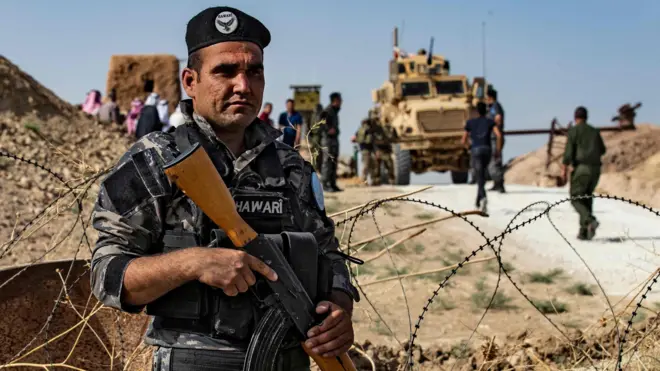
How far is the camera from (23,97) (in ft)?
45.3

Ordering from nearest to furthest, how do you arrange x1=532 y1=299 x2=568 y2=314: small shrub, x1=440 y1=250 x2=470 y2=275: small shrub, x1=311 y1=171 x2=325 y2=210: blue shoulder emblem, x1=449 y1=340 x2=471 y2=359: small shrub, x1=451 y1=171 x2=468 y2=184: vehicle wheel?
x1=311 y1=171 x2=325 y2=210: blue shoulder emblem < x1=449 y1=340 x2=471 y2=359: small shrub < x1=532 y1=299 x2=568 y2=314: small shrub < x1=440 y1=250 x2=470 y2=275: small shrub < x1=451 y1=171 x2=468 y2=184: vehicle wheel

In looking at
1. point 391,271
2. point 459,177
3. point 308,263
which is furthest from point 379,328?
point 459,177

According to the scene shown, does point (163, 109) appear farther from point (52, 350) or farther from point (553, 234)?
point (52, 350)

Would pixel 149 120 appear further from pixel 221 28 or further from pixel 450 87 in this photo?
pixel 221 28

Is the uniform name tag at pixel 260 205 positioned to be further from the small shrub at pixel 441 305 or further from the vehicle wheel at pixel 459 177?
the vehicle wheel at pixel 459 177

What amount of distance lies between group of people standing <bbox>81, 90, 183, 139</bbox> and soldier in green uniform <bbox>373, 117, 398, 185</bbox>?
3.98m

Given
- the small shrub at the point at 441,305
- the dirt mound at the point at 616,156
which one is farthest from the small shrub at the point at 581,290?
the dirt mound at the point at 616,156

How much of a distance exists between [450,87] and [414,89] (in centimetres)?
71

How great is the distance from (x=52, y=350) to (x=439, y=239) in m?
5.98

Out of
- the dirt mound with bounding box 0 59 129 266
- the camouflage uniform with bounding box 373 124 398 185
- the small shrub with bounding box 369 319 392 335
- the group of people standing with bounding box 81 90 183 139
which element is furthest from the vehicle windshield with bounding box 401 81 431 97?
the small shrub with bounding box 369 319 392 335

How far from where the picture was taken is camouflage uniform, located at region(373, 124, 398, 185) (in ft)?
51.8

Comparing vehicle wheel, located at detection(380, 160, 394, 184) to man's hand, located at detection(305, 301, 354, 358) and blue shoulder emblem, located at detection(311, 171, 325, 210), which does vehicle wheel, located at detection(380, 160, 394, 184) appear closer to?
blue shoulder emblem, located at detection(311, 171, 325, 210)

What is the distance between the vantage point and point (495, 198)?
12.7 metres

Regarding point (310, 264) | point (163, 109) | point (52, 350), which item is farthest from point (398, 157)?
point (310, 264)
